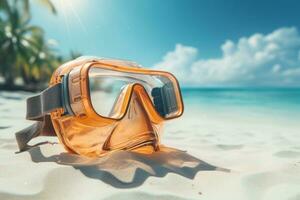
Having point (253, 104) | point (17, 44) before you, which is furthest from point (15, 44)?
point (253, 104)

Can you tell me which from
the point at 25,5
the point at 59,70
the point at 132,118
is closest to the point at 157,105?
the point at 132,118

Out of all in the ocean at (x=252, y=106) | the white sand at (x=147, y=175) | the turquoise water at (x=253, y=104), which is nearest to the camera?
the white sand at (x=147, y=175)

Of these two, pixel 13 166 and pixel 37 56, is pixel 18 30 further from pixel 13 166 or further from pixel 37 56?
pixel 13 166

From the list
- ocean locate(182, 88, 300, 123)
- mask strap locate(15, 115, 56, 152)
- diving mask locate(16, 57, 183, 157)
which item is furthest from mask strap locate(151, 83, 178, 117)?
ocean locate(182, 88, 300, 123)

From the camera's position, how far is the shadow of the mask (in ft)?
4.60

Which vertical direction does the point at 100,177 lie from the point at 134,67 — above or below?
below

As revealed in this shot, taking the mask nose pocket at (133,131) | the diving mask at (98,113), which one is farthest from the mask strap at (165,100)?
the mask nose pocket at (133,131)

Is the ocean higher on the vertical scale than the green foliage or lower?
lower

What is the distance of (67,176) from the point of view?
1.38 meters

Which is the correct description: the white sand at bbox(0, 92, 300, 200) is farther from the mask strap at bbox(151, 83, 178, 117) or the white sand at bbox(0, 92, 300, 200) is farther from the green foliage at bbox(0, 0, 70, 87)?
the green foliage at bbox(0, 0, 70, 87)

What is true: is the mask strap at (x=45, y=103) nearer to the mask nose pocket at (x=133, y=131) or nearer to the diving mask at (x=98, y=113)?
the diving mask at (x=98, y=113)

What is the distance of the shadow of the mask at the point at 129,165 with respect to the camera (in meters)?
1.40

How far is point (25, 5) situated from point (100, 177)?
1398 centimetres

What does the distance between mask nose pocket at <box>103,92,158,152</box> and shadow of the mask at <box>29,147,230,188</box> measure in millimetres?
55
